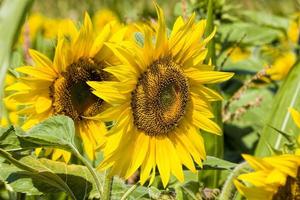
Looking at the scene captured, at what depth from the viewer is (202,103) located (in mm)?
1175

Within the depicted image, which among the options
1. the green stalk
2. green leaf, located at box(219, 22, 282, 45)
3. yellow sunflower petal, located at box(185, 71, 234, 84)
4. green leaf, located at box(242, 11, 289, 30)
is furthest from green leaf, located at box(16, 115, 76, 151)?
green leaf, located at box(242, 11, 289, 30)

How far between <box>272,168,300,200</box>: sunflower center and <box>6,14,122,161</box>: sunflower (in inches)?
15.2

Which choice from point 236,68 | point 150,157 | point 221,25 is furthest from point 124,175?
point 236,68

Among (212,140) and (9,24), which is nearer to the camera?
(9,24)

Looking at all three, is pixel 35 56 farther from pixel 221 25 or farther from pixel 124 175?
pixel 221 25

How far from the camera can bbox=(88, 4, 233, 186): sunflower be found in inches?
41.1

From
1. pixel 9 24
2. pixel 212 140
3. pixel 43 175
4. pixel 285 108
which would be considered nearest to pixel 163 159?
pixel 43 175

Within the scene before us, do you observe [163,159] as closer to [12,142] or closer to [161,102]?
[161,102]

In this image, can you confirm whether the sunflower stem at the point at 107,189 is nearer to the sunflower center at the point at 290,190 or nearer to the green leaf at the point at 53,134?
the green leaf at the point at 53,134

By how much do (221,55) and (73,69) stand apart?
0.90 meters

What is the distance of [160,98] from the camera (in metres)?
1.14

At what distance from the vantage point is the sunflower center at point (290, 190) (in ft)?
2.97

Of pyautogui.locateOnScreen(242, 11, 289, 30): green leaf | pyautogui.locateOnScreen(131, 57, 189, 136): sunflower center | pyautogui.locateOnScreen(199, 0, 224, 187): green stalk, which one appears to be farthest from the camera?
pyautogui.locateOnScreen(242, 11, 289, 30): green leaf

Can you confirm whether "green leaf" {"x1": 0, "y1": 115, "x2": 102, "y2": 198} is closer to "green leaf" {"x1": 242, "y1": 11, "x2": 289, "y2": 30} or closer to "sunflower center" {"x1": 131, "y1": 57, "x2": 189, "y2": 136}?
"sunflower center" {"x1": 131, "y1": 57, "x2": 189, "y2": 136}
